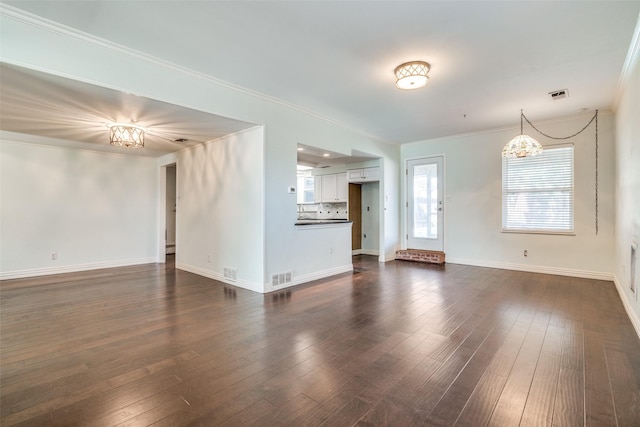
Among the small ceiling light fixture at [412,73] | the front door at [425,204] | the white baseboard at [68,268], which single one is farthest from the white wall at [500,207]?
the white baseboard at [68,268]

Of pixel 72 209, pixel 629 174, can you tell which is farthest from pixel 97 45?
pixel 629 174

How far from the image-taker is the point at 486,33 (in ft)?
8.77

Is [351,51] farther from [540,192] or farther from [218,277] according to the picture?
[540,192]

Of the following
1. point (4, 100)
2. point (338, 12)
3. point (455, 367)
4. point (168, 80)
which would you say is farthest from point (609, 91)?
point (4, 100)

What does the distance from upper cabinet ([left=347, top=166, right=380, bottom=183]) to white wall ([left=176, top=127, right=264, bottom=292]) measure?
138 inches

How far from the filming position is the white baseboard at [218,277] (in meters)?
4.23

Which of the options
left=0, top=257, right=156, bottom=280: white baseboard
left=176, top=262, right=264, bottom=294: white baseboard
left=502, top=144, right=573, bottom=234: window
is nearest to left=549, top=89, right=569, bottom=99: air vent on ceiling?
left=502, top=144, right=573, bottom=234: window

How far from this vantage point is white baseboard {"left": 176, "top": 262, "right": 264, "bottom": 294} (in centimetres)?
423

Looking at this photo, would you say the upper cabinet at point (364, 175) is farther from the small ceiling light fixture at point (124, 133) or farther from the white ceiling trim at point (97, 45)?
the small ceiling light fixture at point (124, 133)

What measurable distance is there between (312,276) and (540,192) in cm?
454

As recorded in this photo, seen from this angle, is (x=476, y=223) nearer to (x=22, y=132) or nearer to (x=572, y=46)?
(x=572, y=46)

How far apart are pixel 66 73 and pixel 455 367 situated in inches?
160

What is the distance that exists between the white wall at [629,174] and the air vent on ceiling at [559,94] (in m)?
0.58

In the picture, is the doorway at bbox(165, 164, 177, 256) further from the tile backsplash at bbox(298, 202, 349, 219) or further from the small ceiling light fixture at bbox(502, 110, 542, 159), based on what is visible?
the small ceiling light fixture at bbox(502, 110, 542, 159)
